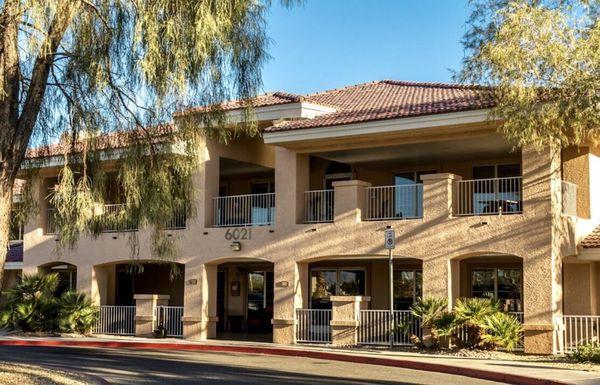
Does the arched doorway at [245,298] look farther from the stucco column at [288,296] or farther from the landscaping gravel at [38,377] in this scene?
the landscaping gravel at [38,377]

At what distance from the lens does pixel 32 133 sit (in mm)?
15203

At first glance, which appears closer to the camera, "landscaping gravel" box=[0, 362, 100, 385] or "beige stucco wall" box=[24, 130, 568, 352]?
"landscaping gravel" box=[0, 362, 100, 385]

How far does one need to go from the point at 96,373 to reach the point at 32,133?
522 cm

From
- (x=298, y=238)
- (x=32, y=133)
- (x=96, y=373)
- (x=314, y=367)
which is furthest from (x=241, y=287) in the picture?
(x=32, y=133)

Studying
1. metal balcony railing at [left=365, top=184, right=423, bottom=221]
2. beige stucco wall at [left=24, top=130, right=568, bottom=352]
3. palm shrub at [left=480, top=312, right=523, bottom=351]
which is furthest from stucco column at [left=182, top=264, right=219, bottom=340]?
palm shrub at [left=480, top=312, right=523, bottom=351]

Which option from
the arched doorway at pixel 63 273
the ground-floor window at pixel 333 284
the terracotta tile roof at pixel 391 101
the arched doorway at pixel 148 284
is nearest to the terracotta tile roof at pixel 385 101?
the terracotta tile roof at pixel 391 101

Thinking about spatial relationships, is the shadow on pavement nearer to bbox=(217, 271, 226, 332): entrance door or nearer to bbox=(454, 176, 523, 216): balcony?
bbox=(454, 176, 523, 216): balcony

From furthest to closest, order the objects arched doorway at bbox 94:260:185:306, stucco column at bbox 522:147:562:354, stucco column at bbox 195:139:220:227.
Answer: arched doorway at bbox 94:260:185:306 → stucco column at bbox 195:139:220:227 → stucco column at bbox 522:147:562:354

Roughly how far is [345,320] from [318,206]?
406 centimetres

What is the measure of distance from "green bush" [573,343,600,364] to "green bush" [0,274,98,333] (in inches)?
684

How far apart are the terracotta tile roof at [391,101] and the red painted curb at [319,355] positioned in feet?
21.2

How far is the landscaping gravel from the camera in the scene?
14.4 metres

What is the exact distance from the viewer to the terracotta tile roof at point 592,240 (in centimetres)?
2444

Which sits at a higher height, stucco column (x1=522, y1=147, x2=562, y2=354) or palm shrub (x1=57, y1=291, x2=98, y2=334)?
stucco column (x1=522, y1=147, x2=562, y2=354)
